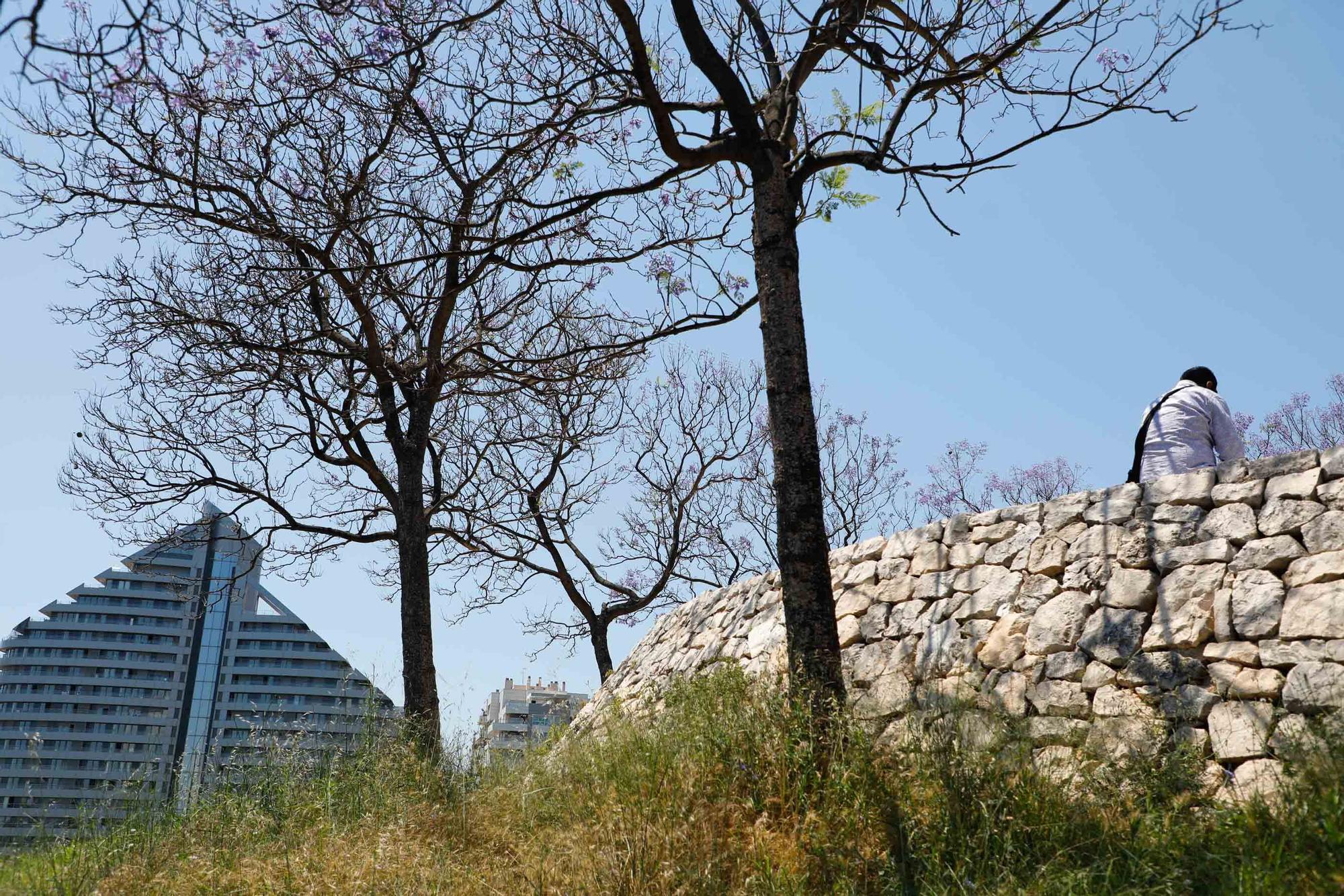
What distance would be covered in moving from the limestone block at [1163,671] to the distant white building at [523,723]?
391 cm

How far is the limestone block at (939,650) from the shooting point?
18.2 feet

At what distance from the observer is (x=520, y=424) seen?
13.1 m

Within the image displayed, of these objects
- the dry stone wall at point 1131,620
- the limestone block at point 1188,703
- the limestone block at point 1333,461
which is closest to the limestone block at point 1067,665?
the dry stone wall at point 1131,620

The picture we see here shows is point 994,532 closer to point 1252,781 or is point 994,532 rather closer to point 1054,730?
point 1054,730

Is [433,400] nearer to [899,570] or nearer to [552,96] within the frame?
[552,96]

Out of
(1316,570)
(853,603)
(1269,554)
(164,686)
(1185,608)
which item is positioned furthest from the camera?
(164,686)

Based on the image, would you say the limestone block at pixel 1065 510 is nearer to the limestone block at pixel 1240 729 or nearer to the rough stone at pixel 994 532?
the rough stone at pixel 994 532

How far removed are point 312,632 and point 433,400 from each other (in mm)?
10631

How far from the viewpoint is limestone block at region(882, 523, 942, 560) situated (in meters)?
6.44

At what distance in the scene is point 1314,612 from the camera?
174 inches

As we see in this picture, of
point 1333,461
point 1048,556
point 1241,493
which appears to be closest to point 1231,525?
point 1241,493

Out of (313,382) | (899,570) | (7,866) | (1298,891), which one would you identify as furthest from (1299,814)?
(313,382)

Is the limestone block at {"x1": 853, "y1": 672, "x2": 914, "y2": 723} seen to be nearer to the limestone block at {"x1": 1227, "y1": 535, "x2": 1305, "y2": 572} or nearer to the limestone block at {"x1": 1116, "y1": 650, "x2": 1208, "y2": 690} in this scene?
the limestone block at {"x1": 1116, "y1": 650, "x2": 1208, "y2": 690}

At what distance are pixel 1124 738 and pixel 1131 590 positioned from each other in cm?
93
